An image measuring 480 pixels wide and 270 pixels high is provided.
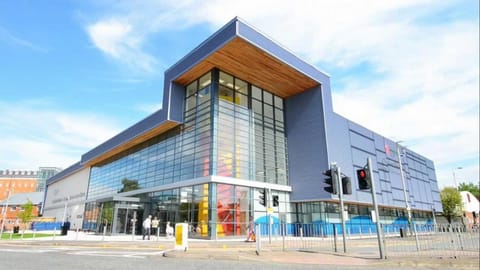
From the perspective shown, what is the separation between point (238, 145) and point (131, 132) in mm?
15251

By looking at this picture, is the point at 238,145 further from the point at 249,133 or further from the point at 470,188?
the point at 470,188

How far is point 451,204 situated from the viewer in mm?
62469

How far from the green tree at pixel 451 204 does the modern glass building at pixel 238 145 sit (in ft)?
115

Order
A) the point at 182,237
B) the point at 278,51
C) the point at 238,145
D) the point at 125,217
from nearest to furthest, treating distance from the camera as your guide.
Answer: the point at 182,237, the point at 278,51, the point at 238,145, the point at 125,217

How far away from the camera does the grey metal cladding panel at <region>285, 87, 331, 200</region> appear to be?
2950 cm

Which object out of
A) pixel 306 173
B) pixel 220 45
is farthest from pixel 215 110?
pixel 306 173

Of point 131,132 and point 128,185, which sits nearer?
point 131,132

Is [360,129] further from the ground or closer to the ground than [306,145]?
further from the ground

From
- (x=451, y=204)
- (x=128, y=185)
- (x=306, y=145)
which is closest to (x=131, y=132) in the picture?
(x=128, y=185)

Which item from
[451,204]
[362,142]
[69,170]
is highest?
[69,170]

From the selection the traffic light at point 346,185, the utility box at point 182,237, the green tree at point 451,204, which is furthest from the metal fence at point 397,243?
the green tree at point 451,204

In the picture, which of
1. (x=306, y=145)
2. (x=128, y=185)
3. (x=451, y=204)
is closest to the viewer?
(x=306, y=145)

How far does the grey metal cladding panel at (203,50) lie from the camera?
75.9ft

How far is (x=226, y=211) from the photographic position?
24703 millimetres
